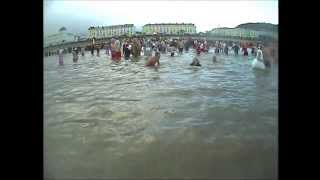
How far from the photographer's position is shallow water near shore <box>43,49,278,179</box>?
2.54 m

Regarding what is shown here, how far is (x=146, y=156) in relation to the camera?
2533 mm

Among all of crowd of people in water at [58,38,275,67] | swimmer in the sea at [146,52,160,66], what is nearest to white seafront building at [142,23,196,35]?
crowd of people in water at [58,38,275,67]

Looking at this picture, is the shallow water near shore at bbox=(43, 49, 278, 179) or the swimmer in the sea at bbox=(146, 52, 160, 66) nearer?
the shallow water near shore at bbox=(43, 49, 278, 179)

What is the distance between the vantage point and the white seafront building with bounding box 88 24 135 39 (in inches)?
107

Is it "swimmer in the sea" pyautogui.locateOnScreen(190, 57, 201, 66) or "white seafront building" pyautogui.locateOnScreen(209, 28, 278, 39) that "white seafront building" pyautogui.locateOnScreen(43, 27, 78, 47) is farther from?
"white seafront building" pyautogui.locateOnScreen(209, 28, 278, 39)

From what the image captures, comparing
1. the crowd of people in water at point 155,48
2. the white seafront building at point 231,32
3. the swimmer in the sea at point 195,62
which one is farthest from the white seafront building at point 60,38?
the white seafront building at point 231,32

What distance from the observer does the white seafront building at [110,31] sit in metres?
2.71

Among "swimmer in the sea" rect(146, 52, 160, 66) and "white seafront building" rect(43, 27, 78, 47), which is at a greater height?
"white seafront building" rect(43, 27, 78, 47)

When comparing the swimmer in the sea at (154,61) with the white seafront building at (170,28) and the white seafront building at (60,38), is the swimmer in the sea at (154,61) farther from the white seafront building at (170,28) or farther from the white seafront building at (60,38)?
the white seafront building at (60,38)

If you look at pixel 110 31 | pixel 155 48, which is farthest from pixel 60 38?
pixel 155 48

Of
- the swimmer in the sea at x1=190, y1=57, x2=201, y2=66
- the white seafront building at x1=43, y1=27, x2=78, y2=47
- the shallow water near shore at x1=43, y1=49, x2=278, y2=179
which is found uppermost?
the white seafront building at x1=43, y1=27, x2=78, y2=47

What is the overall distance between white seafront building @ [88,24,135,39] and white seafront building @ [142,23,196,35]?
0.32 feet

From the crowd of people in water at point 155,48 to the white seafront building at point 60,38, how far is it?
63 mm
